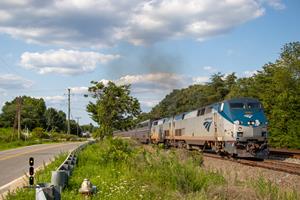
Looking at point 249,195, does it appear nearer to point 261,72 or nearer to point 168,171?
point 168,171

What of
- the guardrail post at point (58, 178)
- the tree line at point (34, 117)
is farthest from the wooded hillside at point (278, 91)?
the tree line at point (34, 117)

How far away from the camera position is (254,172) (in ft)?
64.4

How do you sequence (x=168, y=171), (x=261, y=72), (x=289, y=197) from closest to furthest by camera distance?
(x=289, y=197)
(x=168, y=171)
(x=261, y=72)

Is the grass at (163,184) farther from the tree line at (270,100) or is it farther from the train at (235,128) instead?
the tree line at (270,100)

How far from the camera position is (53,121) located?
478ft

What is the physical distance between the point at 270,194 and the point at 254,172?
361 inches

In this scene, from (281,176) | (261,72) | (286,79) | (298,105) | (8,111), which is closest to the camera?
(281,176)

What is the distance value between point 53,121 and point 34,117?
45.4 feet

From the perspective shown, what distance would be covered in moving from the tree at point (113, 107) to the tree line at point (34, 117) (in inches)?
2630

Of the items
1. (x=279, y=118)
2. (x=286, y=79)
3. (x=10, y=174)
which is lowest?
(x=10, y=174)

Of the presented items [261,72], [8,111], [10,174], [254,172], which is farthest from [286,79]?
[8,111]

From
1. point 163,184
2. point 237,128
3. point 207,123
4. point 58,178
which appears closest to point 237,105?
point 237,128

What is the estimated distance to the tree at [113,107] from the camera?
50.2 m

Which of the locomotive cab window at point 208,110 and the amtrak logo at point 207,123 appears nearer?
the amtrak logo at point 207,123
